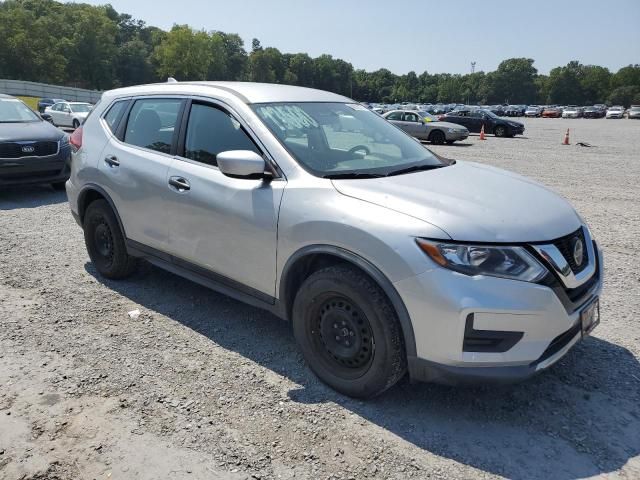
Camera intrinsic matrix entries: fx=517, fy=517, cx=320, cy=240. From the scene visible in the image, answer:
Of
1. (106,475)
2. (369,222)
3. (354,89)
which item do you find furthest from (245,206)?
(354,89)

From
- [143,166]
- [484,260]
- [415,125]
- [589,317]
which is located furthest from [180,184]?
[415,125]

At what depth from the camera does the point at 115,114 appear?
471 cm

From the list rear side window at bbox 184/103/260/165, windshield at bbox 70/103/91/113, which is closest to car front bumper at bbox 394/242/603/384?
rear side window at bbox 184/103/260/165

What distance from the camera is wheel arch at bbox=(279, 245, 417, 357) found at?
272 cm

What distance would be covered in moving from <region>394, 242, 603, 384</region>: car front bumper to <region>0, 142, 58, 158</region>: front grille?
795 cm

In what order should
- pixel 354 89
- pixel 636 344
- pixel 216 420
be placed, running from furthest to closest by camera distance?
1. pixel 354 89
2. pixel 636 344
3. pixel 216 420

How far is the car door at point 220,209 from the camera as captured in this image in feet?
10.9

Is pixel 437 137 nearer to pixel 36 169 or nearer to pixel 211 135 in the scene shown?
pixel 36 169

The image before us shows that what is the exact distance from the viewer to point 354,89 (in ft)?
532

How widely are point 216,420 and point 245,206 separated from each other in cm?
132

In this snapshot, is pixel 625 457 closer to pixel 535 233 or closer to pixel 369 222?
pixel 535 233

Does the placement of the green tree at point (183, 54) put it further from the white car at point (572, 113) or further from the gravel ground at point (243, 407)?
the gravel ground at point (243, 407)

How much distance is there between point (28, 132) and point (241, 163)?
7.27 metres

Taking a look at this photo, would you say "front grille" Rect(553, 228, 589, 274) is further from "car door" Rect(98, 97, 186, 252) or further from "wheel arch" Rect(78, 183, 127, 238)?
"wheel arch" Rect(78, 183, 127, 238)
